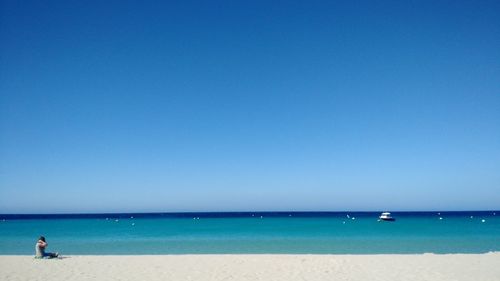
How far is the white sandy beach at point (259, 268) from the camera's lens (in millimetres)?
11867

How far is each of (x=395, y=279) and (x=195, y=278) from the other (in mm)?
5744

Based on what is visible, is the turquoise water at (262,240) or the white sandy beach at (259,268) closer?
the white sandy beach at (259,268)

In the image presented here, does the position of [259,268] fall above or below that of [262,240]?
above

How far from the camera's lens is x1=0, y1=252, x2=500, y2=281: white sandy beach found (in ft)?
38.9

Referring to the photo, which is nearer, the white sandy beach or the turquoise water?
the white sandy beach

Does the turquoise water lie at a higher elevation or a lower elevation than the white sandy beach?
lower

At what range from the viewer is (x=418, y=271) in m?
12.6

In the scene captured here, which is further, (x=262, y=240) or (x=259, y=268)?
(x=262, y=240)

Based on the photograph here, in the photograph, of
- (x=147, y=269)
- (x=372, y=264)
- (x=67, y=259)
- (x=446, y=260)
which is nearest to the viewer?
(x=147, y=269)

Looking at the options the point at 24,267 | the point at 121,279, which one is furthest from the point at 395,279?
the point at 24,267

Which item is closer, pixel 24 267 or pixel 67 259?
pixel 24 267

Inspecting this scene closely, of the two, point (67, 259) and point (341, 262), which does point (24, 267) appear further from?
point (341, 262)

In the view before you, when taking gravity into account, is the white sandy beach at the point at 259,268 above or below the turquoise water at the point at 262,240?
above

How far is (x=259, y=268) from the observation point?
536 inches
